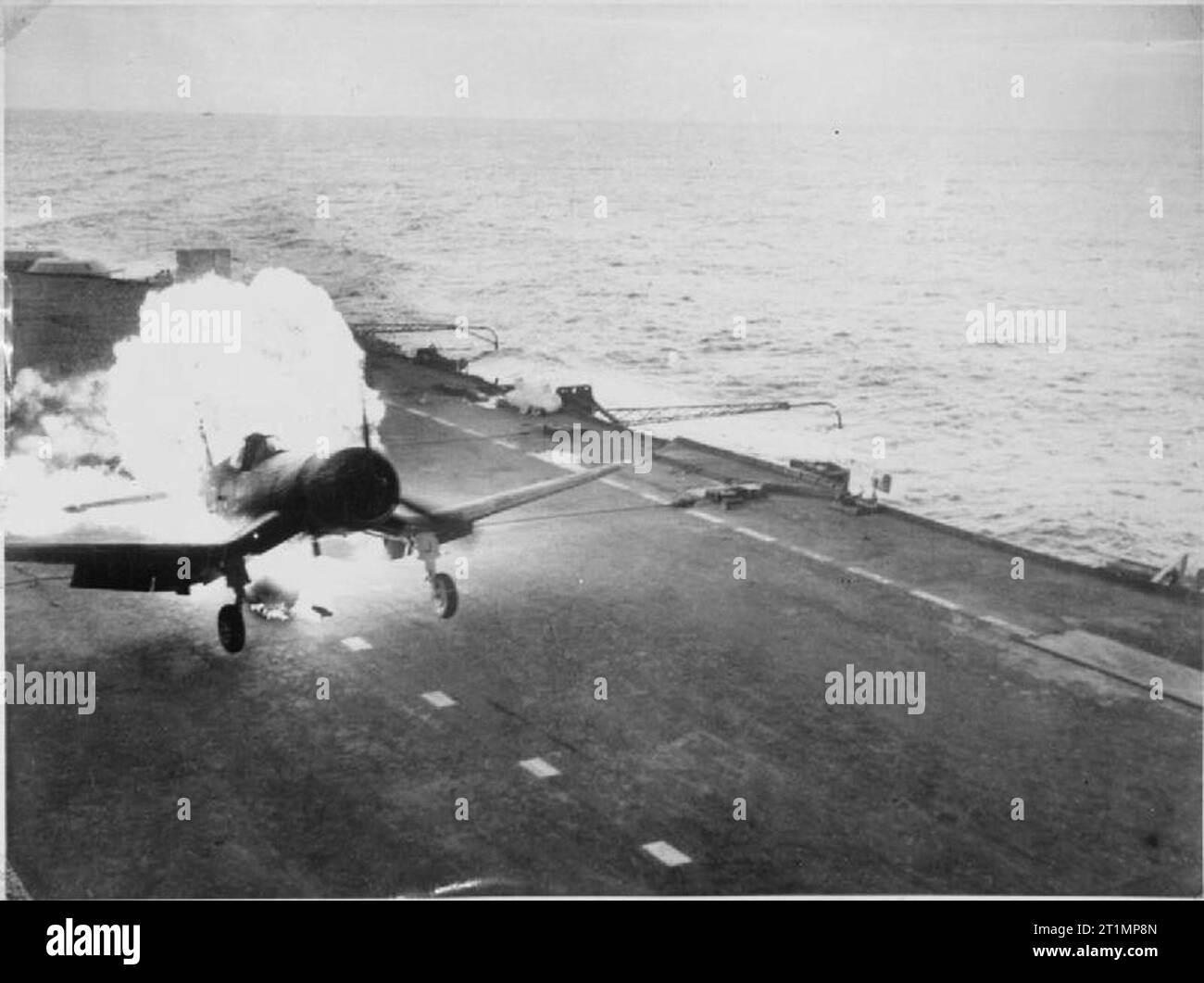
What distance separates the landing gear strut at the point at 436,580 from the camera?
25.0m

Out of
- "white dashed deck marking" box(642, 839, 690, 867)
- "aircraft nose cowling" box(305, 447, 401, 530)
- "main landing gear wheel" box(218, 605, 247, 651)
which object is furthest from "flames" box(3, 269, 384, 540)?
"white dashed deck marking" box(642, 839, 690, 867)

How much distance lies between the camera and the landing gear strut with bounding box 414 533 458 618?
984 inches

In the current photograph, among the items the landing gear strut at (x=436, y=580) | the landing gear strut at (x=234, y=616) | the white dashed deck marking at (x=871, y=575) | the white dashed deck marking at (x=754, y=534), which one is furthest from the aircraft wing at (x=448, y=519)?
the white dashed deck marking at (x=871, y=575)

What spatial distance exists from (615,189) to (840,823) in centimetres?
17414

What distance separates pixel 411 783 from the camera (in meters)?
19.4

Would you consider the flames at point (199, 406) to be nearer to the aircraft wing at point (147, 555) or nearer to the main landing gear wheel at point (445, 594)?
the aircraft wing at point (147, 555)

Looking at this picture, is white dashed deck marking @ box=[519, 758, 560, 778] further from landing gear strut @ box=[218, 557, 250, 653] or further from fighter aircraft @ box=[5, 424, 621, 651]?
landing gear strut @ box=[218, 557, 250, 653]

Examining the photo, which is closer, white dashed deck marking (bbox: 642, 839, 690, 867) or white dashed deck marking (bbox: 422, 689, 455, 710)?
white dashed deck marking (bbox: 642, 839, 690, 867)

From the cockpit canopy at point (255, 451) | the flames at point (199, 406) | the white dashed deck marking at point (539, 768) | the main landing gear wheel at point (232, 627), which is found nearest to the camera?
the white dashed deck marking at point (539, 768)

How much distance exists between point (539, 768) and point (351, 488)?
6124mm

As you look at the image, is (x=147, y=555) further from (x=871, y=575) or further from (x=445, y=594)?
(x=871, y=575)

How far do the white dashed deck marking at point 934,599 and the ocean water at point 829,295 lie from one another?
963 inches

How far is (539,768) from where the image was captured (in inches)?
787

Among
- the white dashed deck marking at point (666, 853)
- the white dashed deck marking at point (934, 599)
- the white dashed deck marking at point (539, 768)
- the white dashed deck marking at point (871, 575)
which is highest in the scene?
the white dashed deck marking at point (871, 575)
